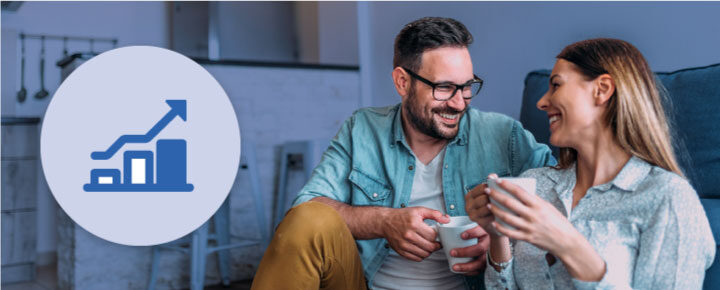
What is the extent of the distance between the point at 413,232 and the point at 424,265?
22 cm

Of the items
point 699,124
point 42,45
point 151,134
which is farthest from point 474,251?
point 42,45

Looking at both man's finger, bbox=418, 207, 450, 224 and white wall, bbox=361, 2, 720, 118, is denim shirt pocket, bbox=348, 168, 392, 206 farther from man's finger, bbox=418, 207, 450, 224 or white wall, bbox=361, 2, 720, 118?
white wall, bbox=361, 2, 720, 118

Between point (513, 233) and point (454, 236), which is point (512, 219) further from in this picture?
point (454, 236)

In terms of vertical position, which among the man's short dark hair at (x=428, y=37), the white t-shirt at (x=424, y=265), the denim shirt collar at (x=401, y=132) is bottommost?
the white t-shirt at (x=424, y=265)

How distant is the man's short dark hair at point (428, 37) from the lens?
1.62 m

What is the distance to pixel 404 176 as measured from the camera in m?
1.62

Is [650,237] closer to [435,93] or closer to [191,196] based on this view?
[435,93]

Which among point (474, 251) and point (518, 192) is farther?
point (474, 251)

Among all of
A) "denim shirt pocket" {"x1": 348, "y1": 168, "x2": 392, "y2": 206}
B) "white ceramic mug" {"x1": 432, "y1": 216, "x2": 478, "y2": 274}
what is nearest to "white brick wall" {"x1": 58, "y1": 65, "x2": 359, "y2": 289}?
"denim shirt pocket" {"x1": 348, "y1": 168, "x2": 392, "y2": 206}

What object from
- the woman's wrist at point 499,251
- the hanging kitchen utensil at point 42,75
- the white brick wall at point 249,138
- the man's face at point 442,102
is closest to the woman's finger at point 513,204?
the woman's wrist at point 499,251

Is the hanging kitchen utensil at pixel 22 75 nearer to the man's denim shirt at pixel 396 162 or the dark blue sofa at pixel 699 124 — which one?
the man's denim shirt at pixel 396 162

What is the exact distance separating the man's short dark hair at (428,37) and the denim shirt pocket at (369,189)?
0.31m

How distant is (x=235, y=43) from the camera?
16.9 feet

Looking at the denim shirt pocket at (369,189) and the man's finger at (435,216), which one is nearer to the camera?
the man's finger at (435,216)
